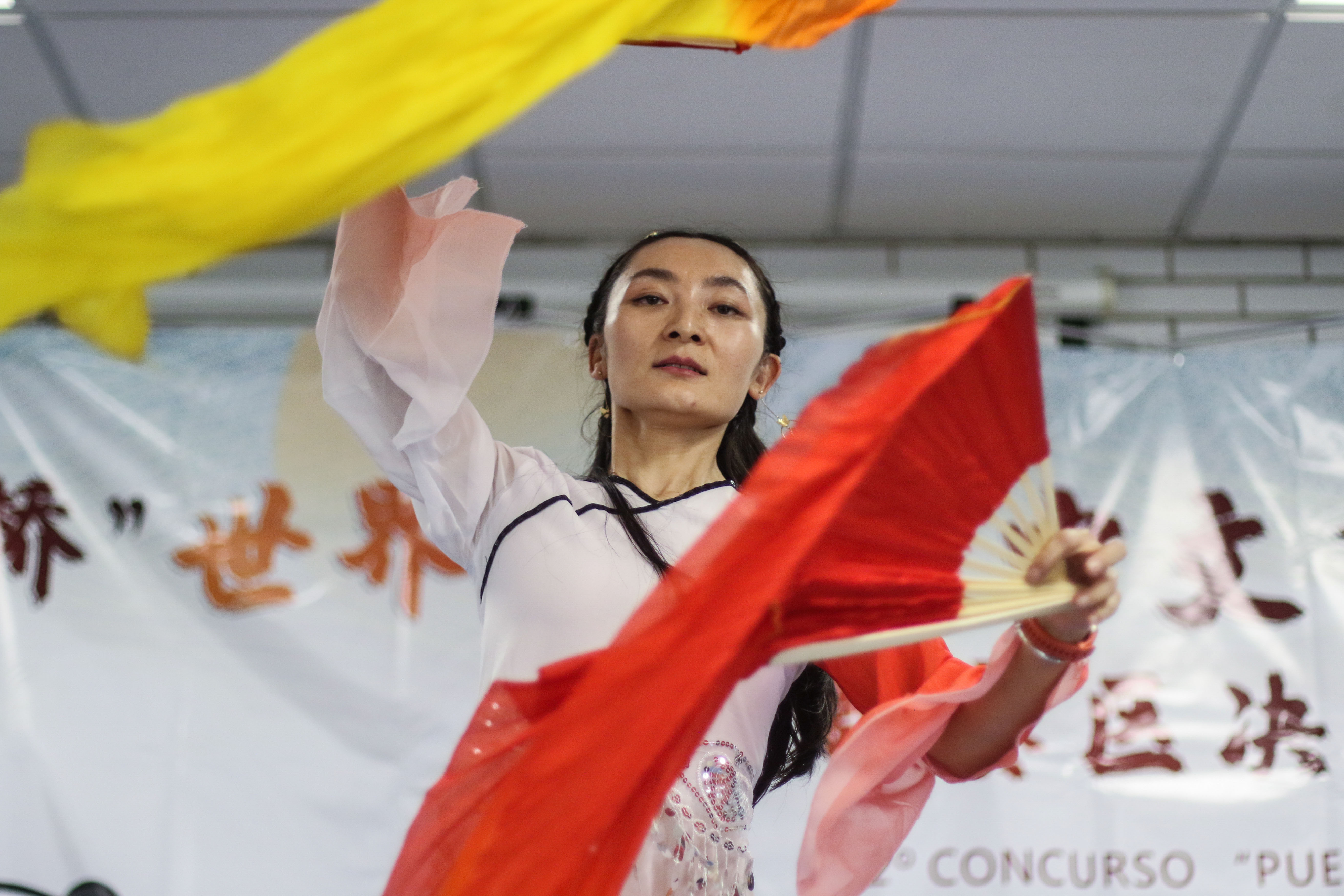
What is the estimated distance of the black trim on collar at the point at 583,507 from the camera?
122cm

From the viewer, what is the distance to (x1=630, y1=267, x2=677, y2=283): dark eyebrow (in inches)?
55.4

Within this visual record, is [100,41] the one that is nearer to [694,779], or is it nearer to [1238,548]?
[694,779]

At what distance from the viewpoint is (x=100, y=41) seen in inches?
98.1

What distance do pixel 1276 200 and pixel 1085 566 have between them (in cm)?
227

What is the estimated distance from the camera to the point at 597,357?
4.96 ft

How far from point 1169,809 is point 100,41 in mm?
2345

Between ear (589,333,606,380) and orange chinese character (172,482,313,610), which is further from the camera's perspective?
orange chinese character (172,482,313,610)

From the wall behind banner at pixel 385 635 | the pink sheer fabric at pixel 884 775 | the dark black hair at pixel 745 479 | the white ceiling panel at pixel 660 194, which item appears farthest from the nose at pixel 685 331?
the white ceiling panel at pixel 660 194

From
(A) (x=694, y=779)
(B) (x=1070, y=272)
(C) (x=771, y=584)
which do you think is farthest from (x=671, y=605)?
(B) (x=1070, y=272)

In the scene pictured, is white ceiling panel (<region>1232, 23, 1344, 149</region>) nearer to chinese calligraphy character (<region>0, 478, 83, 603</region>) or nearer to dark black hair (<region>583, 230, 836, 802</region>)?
dark black hair (<region>583, 230, 836, 802</region>)

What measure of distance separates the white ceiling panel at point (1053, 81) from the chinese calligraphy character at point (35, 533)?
171cm

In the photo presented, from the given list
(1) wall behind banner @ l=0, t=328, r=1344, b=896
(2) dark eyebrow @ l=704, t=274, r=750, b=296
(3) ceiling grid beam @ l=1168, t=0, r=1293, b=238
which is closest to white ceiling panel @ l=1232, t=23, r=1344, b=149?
(3) ceiling grid beam @ l=1168, t=0, r=1293, b=238

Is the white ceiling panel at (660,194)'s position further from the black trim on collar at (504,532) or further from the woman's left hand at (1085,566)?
the woman's left hand at (1085,566)

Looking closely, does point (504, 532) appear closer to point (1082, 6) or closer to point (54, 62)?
point (1082, 6)
